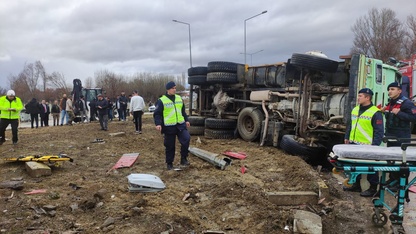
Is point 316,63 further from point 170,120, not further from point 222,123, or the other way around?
point 222,123

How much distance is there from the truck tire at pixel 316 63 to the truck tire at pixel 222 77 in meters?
2.91

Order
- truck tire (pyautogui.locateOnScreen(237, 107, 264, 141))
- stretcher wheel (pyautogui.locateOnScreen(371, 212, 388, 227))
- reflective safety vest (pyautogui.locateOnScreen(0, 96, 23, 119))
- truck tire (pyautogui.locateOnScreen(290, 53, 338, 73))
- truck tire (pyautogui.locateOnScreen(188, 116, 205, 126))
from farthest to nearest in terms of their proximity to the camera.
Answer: truck tire (pyautogui.locateOnScreen(188, 116, 205, 126)) < truck tire (pyautogui.locateOnScreen(237, 107, 264, 141)) < reflective safety vest (pyautogui.locateOnScreen(0, 96, 23, 119)) < truck tire (pyautogui.locateOnScreen(290, 53, 338, 73)) < stretcher wheel (pyautogui.locateOnScreen(371, 212, 388, 227))

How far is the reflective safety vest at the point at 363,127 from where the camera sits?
4363mm

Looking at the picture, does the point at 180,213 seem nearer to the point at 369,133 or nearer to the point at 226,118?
the point at 369,133

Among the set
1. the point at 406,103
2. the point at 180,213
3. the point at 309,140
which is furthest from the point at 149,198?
the point at 309,140

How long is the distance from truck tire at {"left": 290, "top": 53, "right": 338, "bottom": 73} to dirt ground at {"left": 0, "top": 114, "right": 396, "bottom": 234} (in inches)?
78.9

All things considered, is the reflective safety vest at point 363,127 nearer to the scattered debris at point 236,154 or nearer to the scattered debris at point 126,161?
the scattered debris at point 236,154

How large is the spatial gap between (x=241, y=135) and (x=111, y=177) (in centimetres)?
478

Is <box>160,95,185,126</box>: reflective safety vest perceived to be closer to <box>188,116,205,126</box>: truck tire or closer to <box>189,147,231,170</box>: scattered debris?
<box>189,147,231,170</box>: scattered debris

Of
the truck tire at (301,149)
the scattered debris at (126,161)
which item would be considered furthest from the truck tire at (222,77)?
the scattered debris at (126,161)

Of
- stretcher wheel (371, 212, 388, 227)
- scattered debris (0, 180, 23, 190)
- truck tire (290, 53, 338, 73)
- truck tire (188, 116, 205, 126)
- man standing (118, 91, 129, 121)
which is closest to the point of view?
stretcher wheel (371, 212, 388, 227)

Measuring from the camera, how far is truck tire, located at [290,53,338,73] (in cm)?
715

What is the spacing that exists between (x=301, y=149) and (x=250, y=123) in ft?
8.68

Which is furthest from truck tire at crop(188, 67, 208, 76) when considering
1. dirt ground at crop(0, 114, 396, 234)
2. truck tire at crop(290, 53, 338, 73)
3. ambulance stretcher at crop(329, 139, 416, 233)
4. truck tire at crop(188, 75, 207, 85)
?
ambulance stretcher at crop(329, 139, 416, 233)
